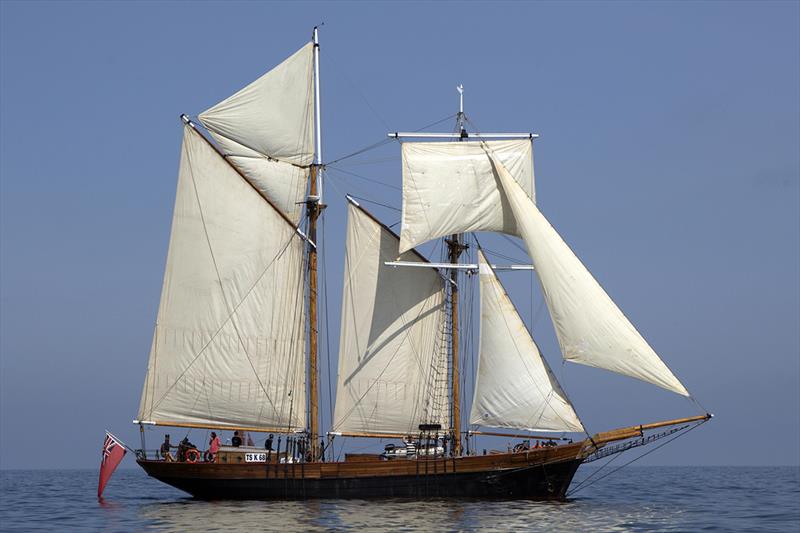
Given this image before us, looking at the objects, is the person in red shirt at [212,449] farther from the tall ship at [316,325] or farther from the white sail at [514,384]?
the white sail at [514,384]

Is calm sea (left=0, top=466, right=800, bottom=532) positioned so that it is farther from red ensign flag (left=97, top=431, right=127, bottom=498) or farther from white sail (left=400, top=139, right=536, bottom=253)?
white sail (left=400, top=139, right=536, bottom=253)

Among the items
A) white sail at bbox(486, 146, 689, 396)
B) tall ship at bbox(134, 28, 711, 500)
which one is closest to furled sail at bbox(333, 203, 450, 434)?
tall ship at bbox(134, 28, 711, 500)

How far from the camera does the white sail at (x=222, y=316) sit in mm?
52375

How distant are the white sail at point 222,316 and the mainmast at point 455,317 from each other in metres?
7.52

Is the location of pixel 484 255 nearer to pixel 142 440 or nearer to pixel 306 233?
pixel 306 233

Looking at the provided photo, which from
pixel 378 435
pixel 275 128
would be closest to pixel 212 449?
pixel 378 435

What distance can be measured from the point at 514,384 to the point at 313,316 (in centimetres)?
1093

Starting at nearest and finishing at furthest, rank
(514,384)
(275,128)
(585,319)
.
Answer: (585,319) < (514,384) < (275,128)

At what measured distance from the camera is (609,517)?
4284 centimetres

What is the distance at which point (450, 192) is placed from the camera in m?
53.2

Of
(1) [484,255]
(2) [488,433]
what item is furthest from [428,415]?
(1) [484,255]

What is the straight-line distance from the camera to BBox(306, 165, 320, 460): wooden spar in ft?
177

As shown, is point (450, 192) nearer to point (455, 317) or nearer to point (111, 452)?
point (455, 317)

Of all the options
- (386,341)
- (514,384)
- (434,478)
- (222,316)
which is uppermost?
(222,316)
